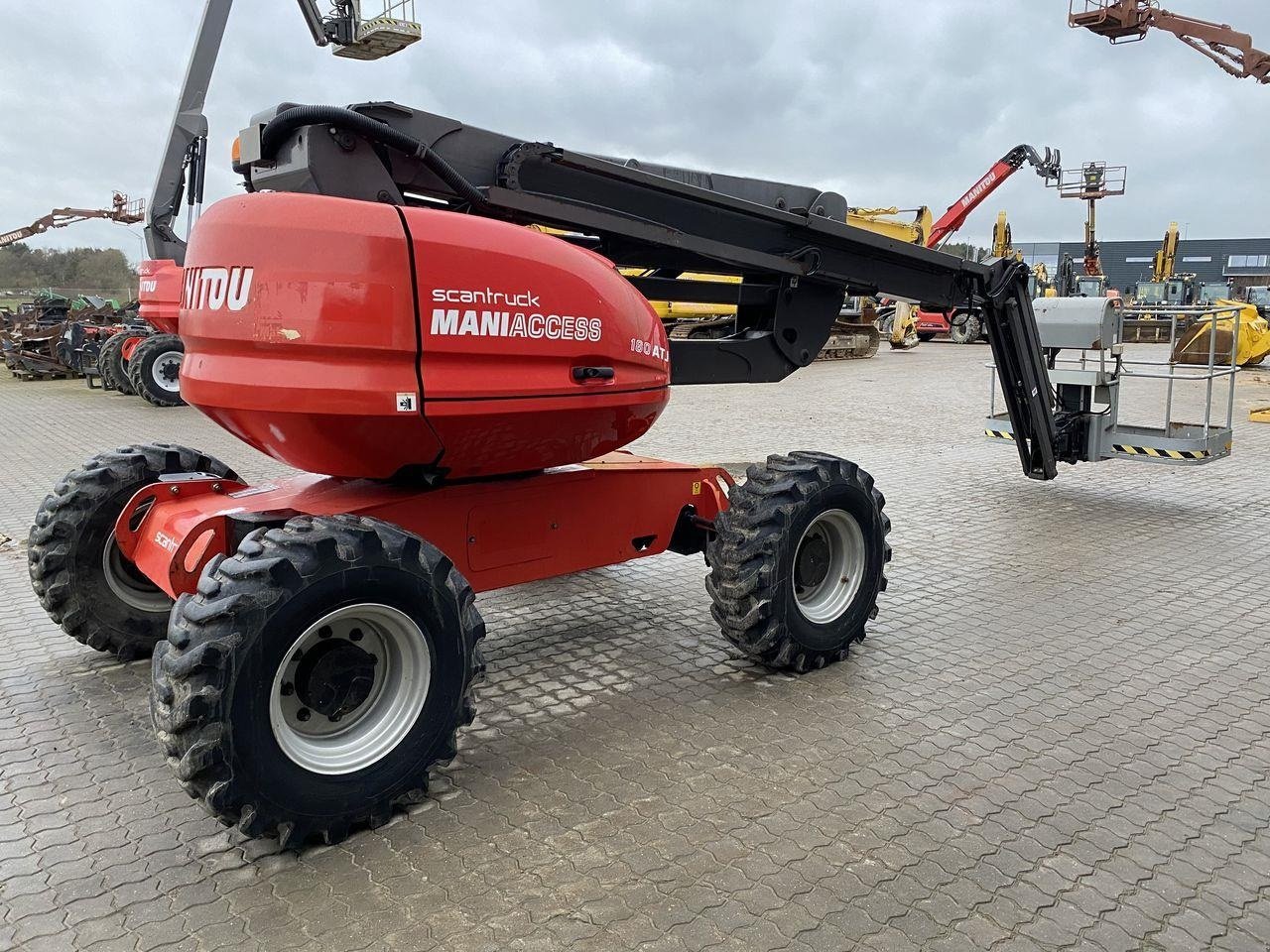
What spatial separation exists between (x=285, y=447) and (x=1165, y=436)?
7.75 m

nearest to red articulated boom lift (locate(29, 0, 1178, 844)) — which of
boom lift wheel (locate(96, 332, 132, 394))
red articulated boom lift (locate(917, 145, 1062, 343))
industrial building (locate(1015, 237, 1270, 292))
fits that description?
boom lift wheel (locate(96, 332, 132, 394))

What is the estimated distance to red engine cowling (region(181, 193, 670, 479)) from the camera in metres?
3.18

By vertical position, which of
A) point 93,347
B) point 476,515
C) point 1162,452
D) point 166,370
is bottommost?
point 1162,452

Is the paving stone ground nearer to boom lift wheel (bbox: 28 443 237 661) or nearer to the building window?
boom lift wheel (bbox: 28 443 237 661)

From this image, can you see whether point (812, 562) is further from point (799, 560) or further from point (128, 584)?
point (128, 584)

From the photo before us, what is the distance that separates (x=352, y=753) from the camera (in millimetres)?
3238

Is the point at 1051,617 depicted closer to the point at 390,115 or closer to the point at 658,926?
the point at 658,926

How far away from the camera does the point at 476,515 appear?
13.4 feet

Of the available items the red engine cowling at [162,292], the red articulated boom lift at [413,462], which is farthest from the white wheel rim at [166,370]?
the red articulated boom lift at [413,462]

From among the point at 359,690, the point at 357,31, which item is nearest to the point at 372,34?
the point at 357,31

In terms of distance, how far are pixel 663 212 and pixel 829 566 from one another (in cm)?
194

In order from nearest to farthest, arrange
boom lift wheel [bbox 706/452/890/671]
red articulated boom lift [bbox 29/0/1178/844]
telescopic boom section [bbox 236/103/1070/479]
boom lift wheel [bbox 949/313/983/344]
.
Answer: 1. red articulated boom lift [bbox 29/0/1178/844]
2. telescopic boom section [bbox 236/103/1070/479]
3. boom lift wheel [bbox 706/452/890/671]
4. boom lift wheel [bbox 949/313/983/344]

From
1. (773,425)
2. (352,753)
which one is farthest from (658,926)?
(773,425)

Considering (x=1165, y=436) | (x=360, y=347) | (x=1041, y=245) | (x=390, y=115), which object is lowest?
(x=1165, y=436)
